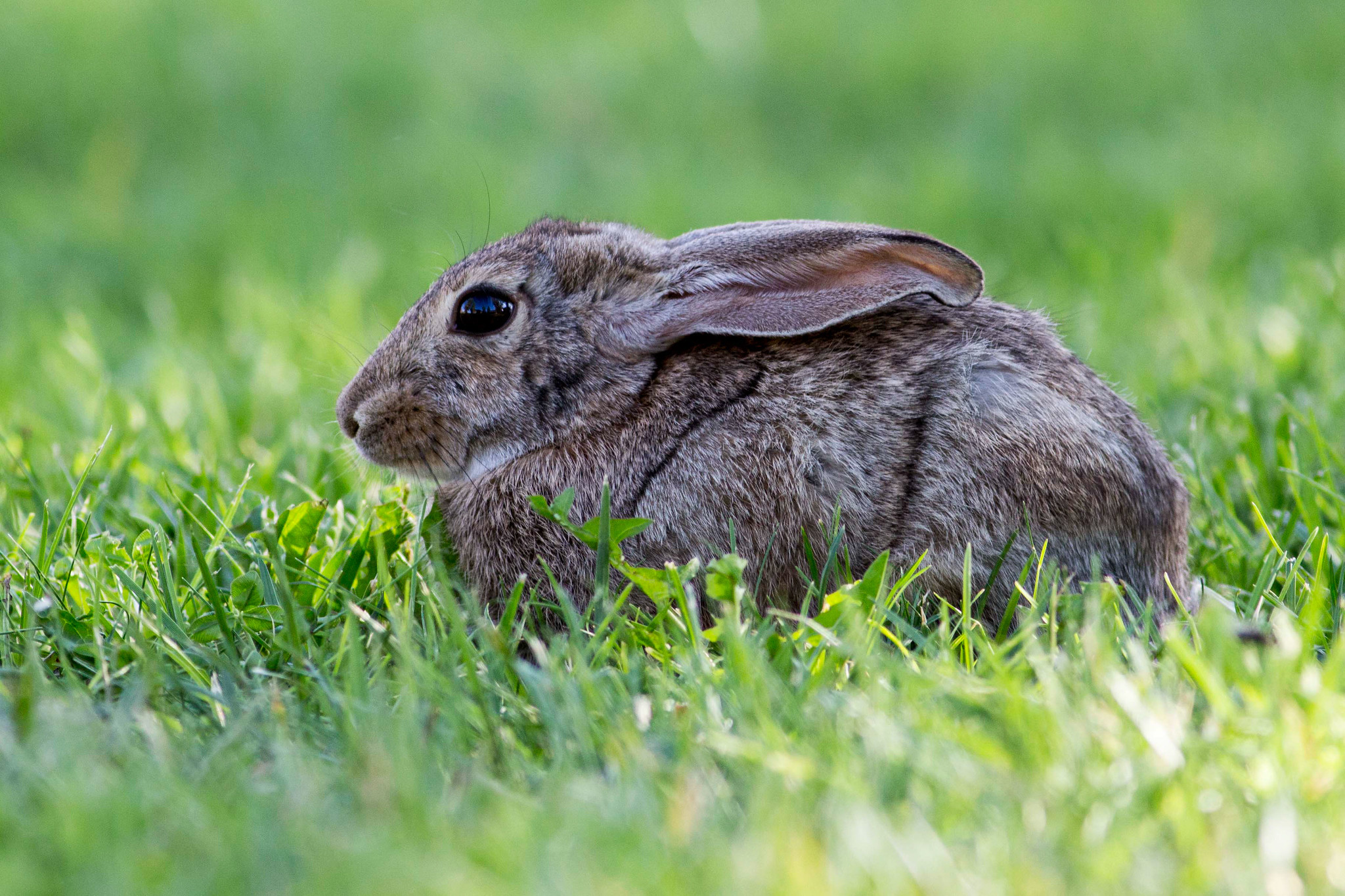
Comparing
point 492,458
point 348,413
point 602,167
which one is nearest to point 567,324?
point 492,458

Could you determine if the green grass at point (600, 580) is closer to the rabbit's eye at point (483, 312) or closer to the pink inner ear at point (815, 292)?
the rabbit's eye at point (483, 312)

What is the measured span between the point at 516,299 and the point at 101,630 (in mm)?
1437

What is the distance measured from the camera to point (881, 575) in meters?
3.02

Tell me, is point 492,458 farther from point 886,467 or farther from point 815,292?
point 886,467

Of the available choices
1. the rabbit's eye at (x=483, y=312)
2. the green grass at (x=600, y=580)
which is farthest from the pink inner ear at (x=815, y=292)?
the green grass at (x=600, y=580)

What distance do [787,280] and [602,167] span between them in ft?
20.0

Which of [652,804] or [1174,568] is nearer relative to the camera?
[652,804]

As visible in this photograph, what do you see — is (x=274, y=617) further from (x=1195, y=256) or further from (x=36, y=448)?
(x=1195, y=256)

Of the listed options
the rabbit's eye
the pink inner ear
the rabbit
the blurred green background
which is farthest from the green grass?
the pink inner ear

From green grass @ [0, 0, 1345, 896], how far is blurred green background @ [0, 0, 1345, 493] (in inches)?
1.7

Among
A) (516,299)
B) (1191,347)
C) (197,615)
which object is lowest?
(197,615)

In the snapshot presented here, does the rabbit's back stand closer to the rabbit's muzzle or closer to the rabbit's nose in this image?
the rabbit's muzzle

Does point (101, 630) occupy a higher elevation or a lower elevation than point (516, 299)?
lower

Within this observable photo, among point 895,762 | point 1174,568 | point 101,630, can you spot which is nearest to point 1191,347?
point 1174,568
